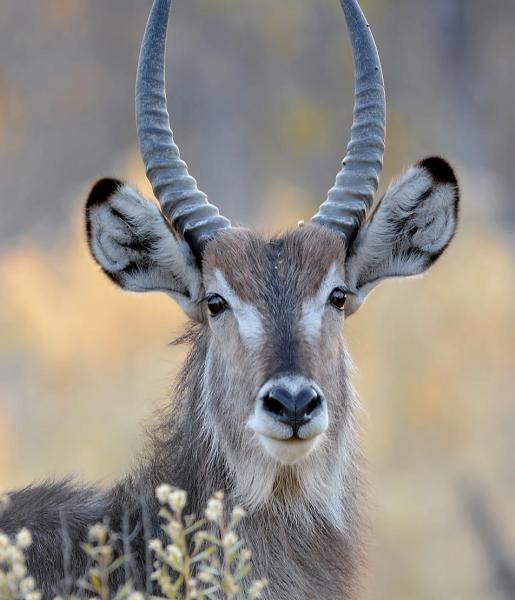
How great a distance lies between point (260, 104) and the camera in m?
39.8

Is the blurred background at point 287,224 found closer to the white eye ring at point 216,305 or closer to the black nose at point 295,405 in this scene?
the white eye ring at point 216,305

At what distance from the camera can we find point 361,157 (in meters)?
10.2

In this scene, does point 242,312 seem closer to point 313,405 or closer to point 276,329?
point 276,329

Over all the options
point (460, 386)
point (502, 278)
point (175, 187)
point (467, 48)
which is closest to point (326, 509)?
point (175, 187)

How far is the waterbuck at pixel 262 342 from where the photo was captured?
912cm

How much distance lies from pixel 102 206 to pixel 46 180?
2806cm

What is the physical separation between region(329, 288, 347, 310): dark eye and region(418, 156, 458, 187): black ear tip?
1.06 meters

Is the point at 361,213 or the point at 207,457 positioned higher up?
the point at 361,213

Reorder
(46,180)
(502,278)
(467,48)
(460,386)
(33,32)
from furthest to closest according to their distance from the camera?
(467,48), (33,32), (46,180), (502,278), (460,386)

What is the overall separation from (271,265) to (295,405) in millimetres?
1307

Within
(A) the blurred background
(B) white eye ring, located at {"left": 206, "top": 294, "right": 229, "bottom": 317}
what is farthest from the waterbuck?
(A) the blurred background

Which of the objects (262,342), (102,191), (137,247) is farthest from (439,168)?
(102,191)

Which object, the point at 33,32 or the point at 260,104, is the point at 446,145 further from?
the point at 33,32

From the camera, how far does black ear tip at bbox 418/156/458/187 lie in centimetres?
1012
